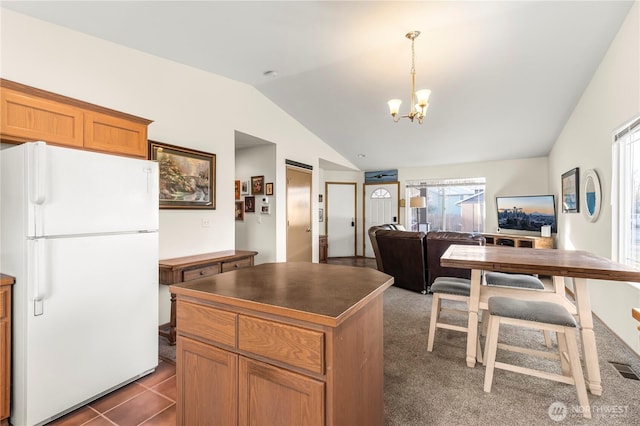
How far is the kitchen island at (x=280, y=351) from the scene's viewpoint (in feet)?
3.47

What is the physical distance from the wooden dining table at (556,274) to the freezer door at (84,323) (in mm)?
2277

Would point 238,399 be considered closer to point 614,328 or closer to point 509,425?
point 509,425

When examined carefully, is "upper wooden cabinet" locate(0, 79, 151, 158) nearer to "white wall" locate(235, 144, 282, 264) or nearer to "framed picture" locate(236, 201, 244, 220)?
"white wall" locate(235, 144, 282, 264)

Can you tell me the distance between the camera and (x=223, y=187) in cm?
378

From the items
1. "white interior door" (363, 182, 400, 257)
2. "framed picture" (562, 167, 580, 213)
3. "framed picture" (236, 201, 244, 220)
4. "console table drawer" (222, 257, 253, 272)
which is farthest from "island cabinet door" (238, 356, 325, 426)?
"white interior door" (363, 182, 400, 257)

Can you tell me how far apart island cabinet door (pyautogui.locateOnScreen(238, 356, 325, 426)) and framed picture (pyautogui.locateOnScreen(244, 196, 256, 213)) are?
384cm

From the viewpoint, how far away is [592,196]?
3475mm

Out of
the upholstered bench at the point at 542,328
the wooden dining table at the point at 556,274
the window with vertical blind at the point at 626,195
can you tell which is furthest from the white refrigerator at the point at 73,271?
the window with vertical blind at the point at 626,195

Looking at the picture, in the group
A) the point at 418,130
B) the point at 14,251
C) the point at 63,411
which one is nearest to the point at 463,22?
the point at 418,130

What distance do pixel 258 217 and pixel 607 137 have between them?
4.49 m

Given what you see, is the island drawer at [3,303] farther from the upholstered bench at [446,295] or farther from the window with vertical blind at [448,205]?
the window with vertical blind at [448,205]

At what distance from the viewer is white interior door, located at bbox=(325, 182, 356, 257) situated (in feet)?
25.4

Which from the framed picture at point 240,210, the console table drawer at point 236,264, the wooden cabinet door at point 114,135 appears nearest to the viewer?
the wooden cabinet door at point 114,135

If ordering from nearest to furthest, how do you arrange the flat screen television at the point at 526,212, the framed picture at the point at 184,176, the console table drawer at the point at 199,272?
the console table drawer at the point at 199,272
the framed picture at the point at 184,176
the flat screen television at the point at 526,212
